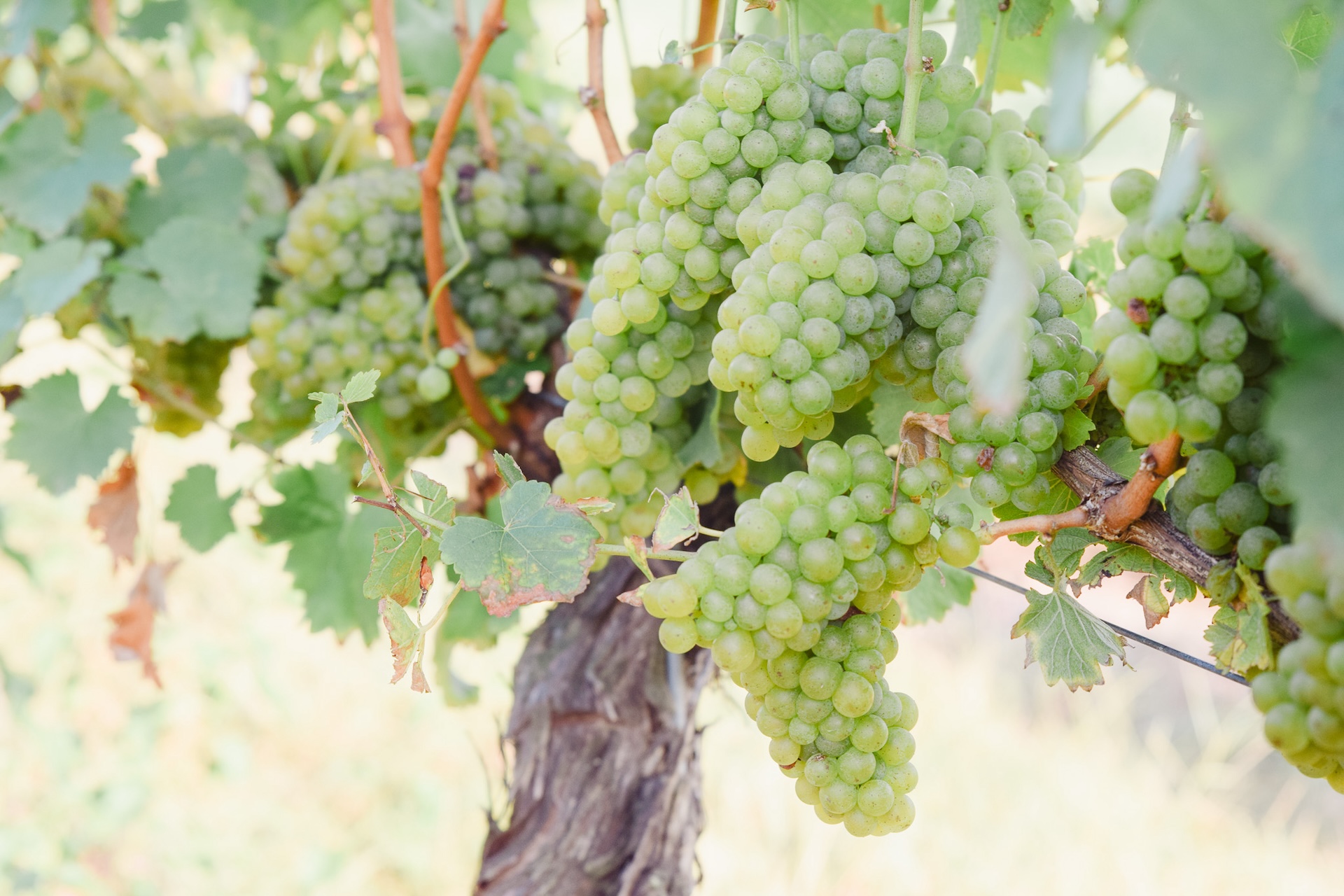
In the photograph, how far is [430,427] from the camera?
31.5 inches

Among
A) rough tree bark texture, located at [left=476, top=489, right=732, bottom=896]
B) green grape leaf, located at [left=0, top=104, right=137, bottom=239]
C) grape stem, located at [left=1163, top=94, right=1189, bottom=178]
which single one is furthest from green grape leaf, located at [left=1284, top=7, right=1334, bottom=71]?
green grape leaf, located at [left=0, top=104, right=137, bottom=239]

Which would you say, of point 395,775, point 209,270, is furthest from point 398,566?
point 395,775

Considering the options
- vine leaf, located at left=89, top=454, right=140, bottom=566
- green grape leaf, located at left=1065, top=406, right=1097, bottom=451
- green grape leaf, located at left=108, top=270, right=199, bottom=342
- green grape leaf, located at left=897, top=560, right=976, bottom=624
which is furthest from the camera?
vine leaf, located at left=89, top=454, right=140, bottom=566

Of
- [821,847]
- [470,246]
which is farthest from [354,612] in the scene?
[821,847]

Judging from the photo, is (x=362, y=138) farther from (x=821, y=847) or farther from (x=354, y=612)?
(x=821, y=847)

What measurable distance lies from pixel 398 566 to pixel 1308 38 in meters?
0.46

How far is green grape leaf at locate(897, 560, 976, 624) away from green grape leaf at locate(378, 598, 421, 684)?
Result: 325mm

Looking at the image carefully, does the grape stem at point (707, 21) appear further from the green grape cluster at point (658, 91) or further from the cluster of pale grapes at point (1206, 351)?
the cluster of pale grapes at point (1206, 351)

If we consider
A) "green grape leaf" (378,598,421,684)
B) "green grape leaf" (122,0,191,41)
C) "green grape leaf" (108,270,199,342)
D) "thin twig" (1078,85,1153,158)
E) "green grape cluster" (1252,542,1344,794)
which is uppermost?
"green grape leaf" (122,0,191,41)

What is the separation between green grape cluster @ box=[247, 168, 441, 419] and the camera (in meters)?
0.72

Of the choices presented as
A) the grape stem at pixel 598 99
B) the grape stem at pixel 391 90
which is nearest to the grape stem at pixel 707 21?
the grape stem at pixel 598 99

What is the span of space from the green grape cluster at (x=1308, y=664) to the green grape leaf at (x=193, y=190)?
0.77 metres

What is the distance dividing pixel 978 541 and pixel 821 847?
181 centimetres

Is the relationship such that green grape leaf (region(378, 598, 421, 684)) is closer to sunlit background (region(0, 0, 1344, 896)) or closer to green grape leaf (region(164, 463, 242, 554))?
green grape leaf (region(164, 463, 242, 554))
